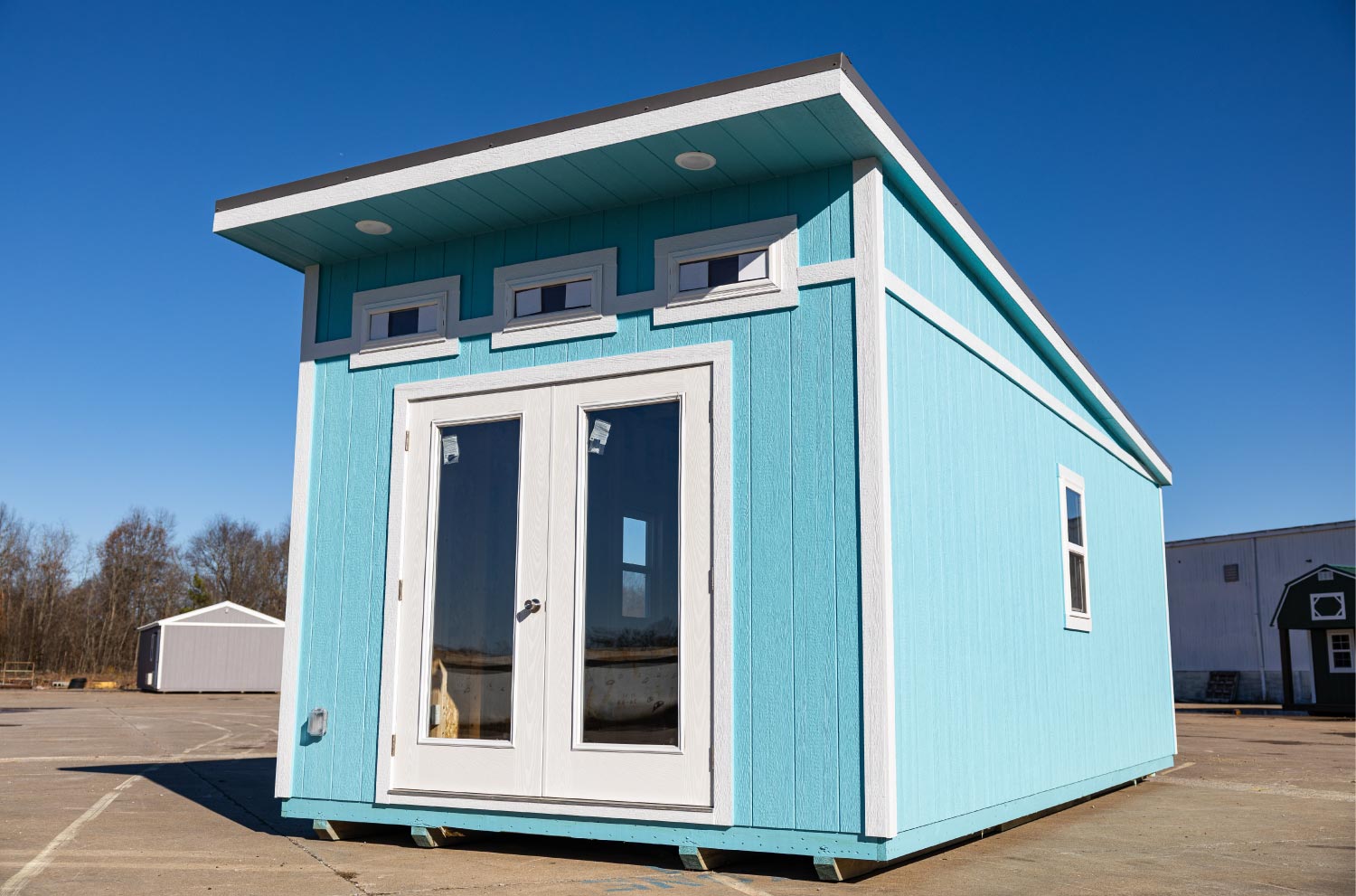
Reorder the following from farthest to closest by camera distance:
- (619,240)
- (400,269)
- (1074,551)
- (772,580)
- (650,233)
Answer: (1074,551) → (400,269) → (619,240) → (650,233) → (772,580)

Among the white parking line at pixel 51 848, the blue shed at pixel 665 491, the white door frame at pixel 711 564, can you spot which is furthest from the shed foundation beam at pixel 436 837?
the white parking line at pixel 51 848

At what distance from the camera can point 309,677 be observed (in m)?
7.27

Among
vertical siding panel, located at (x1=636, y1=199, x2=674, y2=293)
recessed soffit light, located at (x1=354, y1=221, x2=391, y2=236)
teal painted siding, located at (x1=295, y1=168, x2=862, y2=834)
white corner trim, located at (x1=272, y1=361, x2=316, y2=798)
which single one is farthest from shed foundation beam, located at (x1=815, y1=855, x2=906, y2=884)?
recessed soffit light, located at (x1=354, y1=221, x2=391, y2=236)

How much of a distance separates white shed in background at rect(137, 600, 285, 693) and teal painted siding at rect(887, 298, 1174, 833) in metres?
33.8

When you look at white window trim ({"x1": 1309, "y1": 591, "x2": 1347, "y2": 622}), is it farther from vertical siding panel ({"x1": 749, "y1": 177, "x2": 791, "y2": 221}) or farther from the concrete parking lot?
vertical siding panel ({"x1": 749, "y1": 177, "x2": 791, "y2": 221})

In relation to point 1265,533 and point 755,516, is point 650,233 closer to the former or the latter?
point 755,516

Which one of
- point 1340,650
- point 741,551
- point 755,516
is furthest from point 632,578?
point 1340,650

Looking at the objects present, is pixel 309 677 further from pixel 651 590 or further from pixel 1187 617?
pixel 1187 617

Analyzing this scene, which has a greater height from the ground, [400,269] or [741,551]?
[400,269]

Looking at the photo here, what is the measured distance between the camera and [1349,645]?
87.0ft

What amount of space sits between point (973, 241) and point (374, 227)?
3.80 metres

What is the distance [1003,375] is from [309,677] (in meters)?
5.13

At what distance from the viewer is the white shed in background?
38594 mm

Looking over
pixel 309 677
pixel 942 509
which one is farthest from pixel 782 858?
pixel 309 677
